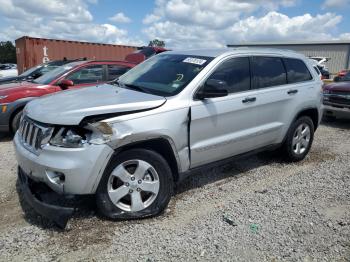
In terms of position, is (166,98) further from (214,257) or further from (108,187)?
(214,257)

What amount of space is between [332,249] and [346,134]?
5536 mm

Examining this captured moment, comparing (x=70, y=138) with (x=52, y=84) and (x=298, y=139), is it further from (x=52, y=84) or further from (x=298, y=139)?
(x=52, y=84)

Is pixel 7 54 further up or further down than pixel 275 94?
Answer: further up

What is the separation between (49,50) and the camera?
58.2ft

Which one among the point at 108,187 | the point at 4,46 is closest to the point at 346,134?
the point at 108,187

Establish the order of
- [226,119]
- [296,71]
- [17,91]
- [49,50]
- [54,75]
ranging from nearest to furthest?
[226,119]
[296,71]
[17,91]
[54,75]
[49,50]

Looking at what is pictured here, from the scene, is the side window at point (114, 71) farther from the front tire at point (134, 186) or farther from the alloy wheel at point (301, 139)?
the front tire at point (134, 186)

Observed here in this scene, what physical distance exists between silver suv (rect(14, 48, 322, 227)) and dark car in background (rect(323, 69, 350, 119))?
4.28m

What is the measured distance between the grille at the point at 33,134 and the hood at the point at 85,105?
7 cm

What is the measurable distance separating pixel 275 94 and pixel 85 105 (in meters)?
2.65

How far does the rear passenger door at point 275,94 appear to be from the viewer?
15.4ft

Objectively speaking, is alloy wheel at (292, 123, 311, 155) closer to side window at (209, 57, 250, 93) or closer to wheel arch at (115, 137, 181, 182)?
side window at (209, 57, 250, 93)

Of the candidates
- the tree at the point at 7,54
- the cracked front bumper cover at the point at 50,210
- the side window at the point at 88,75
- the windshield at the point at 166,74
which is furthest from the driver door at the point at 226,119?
the tree at the point at 7,54

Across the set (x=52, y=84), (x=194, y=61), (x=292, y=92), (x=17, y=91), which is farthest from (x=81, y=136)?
(x=52, y=84)
